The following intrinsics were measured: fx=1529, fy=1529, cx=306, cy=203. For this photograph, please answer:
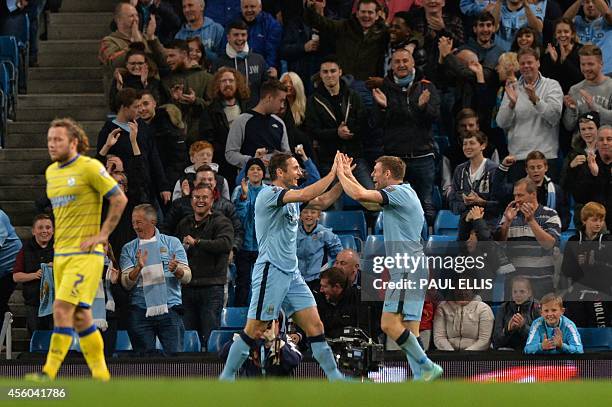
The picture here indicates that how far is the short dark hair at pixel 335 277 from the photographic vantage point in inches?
610

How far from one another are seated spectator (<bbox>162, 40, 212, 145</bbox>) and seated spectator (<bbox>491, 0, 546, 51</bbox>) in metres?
3.68

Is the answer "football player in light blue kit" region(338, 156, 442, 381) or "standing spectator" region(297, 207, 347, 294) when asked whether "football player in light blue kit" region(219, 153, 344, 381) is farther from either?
"standing spectator" region(297, 207, 347, 294)

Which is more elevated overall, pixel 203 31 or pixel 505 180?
pixel 203 31

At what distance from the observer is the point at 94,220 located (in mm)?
12570

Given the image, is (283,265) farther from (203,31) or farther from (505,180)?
(203,31)

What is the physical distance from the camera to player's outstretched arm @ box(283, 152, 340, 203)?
13836mm

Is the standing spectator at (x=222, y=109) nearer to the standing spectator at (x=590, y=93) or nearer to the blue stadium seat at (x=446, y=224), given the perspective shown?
the blue stadium seat at (x=446, y=224)

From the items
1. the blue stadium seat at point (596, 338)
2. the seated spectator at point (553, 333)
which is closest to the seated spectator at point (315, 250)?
the seated spectator at point (553, 333)

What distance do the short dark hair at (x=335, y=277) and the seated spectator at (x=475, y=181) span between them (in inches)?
86.3

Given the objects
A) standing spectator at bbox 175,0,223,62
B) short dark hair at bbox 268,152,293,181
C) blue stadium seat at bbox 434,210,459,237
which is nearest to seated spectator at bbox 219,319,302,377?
short dark hair at bbox 268,152,293,181

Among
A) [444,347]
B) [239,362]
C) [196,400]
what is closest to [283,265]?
[239,362]

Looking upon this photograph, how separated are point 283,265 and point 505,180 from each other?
12.7 feet

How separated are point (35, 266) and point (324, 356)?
4013 mm

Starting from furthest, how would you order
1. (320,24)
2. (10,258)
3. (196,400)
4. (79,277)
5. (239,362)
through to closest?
(320,24) < (10,258) < (239,362) < (79,277) < (196,400)
